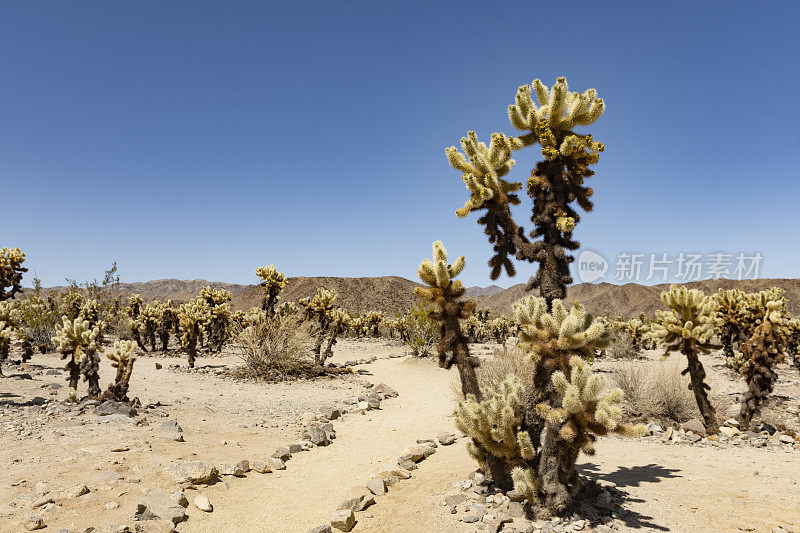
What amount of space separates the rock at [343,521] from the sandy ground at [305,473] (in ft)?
0.41

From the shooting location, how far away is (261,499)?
18.8ft

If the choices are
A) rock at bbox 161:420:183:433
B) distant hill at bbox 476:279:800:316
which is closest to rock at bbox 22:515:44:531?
rock at bbox 161:420:183:433

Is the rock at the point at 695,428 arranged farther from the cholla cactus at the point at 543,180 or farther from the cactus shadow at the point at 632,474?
the cholla cactus at the point at 543,180

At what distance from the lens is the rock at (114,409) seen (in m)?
8.61

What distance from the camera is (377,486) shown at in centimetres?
586

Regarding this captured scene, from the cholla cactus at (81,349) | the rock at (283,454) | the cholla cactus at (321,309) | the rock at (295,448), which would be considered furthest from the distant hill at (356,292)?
the rock at (283,454)

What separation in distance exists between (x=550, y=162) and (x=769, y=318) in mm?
7795

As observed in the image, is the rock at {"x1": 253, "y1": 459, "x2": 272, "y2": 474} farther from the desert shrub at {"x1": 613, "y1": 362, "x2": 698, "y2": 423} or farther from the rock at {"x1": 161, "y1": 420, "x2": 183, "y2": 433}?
the desert shrub at {"x1": 613, "y1": 362, "x2": 698, "y2": 423}

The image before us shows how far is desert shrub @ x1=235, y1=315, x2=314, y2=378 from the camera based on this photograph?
15.6 metres

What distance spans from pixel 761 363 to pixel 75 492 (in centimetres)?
1191

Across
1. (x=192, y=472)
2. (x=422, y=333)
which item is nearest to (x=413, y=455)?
(x=192, y=472)

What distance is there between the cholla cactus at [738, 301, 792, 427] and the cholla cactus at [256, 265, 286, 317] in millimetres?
16120

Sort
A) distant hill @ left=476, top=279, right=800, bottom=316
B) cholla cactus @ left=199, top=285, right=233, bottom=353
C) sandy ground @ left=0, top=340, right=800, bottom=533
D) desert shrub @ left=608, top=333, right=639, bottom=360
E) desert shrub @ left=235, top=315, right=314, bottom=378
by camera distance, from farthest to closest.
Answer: distant hill @ left=476, top=279, right=800, bottom=316 < desert shrub @ left=608, top=333, right=639, bottom=360 < cholla cactus @ left=199, top=285, right=233, bottom=353 < desert shrub @ left=235, top=315, right=314, bottom=378 < sandy ground @ left=0, top=340, right=800, bottom=533

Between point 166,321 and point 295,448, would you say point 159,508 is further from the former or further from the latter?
point 166,321
